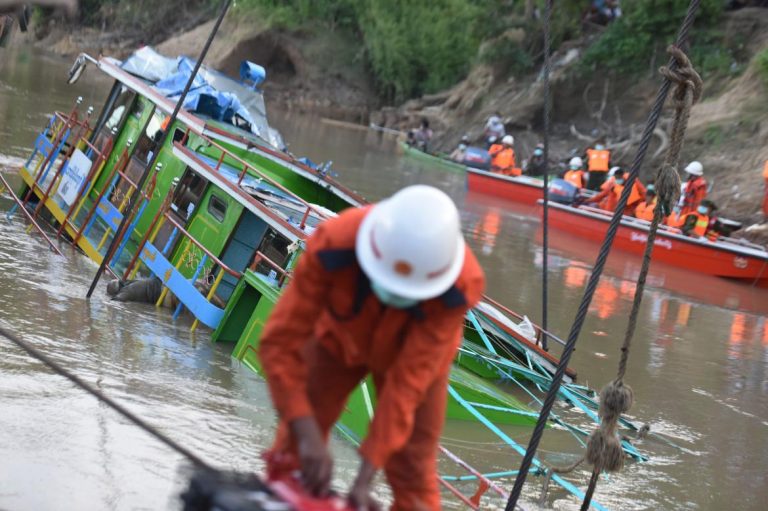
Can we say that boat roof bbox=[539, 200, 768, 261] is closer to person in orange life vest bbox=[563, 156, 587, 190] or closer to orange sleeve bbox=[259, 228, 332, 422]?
person in orange life vest bbox=[563, 156, 587, 190]

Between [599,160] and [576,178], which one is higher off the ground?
[599,160]

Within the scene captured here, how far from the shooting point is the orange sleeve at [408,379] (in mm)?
3654

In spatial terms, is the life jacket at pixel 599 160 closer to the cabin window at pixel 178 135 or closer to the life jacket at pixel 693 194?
the life jacket at pixel 693 194

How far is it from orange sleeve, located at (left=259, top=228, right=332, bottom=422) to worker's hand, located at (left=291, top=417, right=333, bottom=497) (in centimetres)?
8

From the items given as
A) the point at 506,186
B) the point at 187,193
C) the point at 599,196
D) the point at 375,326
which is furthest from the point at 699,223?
the point at 375,326

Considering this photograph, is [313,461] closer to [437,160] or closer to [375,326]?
[375,326]

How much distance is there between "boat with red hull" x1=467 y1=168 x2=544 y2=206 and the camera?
27.4 meters

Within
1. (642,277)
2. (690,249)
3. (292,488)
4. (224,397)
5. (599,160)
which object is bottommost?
(224,397)

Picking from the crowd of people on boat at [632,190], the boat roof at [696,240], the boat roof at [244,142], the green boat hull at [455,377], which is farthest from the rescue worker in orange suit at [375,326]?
the boat roof at [696,240]

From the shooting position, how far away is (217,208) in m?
11.4

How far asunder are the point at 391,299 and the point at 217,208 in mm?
8001

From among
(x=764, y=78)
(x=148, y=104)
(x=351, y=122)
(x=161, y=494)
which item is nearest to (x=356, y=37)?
(x=351, y=122)

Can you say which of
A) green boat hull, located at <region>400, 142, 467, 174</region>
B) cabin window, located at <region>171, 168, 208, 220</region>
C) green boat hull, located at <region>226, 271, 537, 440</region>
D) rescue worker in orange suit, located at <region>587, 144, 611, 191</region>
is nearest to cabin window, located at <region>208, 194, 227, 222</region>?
cabin window, located at <region>171, 168, 208, 220</region>

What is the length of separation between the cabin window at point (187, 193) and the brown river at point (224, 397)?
50.5 inches
